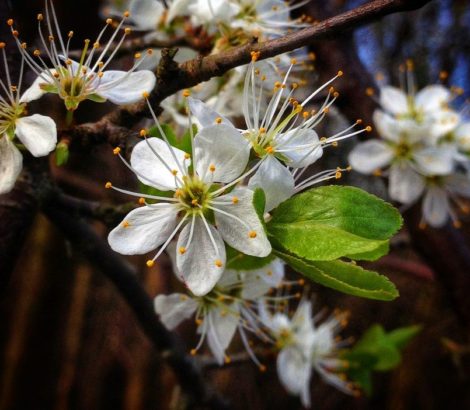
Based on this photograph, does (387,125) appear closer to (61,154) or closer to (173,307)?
(173,307)

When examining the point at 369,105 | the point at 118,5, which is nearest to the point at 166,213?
the point at 369,105

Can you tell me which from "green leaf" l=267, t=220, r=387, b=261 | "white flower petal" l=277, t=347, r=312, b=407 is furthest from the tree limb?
"green leaf" l=267, t=220, r=387, b=261

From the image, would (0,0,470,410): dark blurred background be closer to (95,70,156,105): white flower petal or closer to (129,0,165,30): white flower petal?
(129,0,165,30): white flower petal

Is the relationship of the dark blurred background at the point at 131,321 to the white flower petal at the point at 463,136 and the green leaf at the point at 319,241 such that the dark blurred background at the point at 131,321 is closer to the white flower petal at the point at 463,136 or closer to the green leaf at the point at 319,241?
the white flower petal at the point at 463,136

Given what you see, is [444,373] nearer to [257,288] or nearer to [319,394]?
[319,394]

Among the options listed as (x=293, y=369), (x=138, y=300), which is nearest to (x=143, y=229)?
(x=138, y=300)

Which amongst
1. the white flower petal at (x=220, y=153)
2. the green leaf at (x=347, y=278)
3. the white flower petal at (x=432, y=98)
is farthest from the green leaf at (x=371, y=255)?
the white flower petal at (x=432, y=98)
